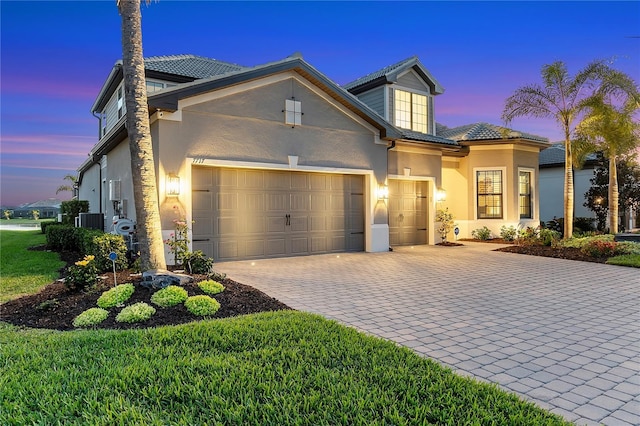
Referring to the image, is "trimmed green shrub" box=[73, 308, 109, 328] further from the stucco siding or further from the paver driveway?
the stucco siding

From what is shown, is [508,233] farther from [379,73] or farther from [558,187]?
[379,73]

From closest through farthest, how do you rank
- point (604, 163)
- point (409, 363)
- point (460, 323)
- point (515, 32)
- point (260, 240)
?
point (409, 363), point (460, 323), point (260, 240), point (515, 32), point (604, 163)

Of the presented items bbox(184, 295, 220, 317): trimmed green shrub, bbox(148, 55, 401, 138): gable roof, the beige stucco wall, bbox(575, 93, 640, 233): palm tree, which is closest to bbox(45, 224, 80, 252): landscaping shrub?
bbox(148, 55, 401, 138): gable roof

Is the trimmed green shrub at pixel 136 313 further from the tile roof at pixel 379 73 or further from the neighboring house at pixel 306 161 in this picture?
the tile roof at pixel 379 73

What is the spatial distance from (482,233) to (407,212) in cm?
392

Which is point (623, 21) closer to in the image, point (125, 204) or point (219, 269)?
point (219, 269)

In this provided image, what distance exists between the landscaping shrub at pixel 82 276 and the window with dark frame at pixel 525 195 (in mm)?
16050

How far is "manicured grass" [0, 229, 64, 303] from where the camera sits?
7016mm

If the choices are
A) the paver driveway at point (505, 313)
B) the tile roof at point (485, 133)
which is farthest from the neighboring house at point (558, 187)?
the paver driveway at point (505, 313)

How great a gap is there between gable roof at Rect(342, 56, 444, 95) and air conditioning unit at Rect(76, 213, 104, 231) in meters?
11.3

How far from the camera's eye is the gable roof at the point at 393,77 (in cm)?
1487

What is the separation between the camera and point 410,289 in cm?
712

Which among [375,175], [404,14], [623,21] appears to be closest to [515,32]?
[404,14]

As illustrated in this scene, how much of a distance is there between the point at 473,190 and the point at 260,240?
32.7 ft
